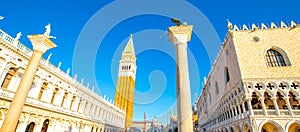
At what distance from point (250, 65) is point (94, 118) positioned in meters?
24.6

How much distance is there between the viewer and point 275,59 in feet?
56.0

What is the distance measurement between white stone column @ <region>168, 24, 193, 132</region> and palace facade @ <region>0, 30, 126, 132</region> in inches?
517

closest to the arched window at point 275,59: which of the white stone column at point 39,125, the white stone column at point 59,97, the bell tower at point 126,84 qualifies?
the white stone column at point 59,97

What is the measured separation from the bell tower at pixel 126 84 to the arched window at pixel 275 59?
40.3 meters

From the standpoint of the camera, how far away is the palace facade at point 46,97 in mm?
12484

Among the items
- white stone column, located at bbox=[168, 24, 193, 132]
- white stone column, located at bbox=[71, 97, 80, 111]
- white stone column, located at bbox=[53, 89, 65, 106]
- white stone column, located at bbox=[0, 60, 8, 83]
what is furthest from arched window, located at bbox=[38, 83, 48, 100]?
white stone column, located at bbox=[168, 24, 193, 132]

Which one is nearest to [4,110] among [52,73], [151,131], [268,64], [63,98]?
[52,73]

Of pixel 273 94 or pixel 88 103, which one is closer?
pixel 273 94

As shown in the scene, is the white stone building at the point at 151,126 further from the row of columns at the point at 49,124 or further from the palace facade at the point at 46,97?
the row of columns at the point at 49,124

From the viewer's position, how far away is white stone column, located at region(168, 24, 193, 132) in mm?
6346

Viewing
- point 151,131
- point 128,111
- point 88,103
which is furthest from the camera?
point 151,131

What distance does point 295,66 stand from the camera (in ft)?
52.5

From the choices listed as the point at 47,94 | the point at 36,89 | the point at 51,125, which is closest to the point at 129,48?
the point at 47,94

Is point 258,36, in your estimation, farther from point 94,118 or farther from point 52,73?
point 94,118
